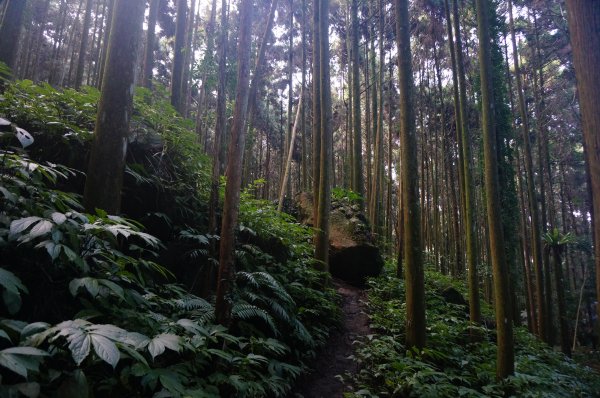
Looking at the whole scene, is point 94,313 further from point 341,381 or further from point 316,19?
point 316,19

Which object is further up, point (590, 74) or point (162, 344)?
point (590, 74)

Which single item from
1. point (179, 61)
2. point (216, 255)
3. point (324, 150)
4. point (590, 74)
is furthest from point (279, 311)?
point (179, 61)

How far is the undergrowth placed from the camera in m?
1.80

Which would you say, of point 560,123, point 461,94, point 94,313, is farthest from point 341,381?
point 560,123

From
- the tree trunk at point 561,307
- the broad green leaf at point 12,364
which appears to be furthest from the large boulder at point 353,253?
the tree trunk at point 561,307

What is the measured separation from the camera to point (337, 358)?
5477 mm

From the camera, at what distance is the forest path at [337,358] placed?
445cm

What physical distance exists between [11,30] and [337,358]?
8.52 meters

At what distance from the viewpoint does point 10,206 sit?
238 centimetres

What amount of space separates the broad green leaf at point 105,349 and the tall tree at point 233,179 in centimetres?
190

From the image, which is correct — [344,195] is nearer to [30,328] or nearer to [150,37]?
[150,37]

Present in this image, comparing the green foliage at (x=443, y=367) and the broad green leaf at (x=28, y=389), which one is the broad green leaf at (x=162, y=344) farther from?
the green foliage at (x=443, y=367)

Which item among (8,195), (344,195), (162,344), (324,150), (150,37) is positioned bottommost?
(162,344)

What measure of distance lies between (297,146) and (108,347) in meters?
24.2
